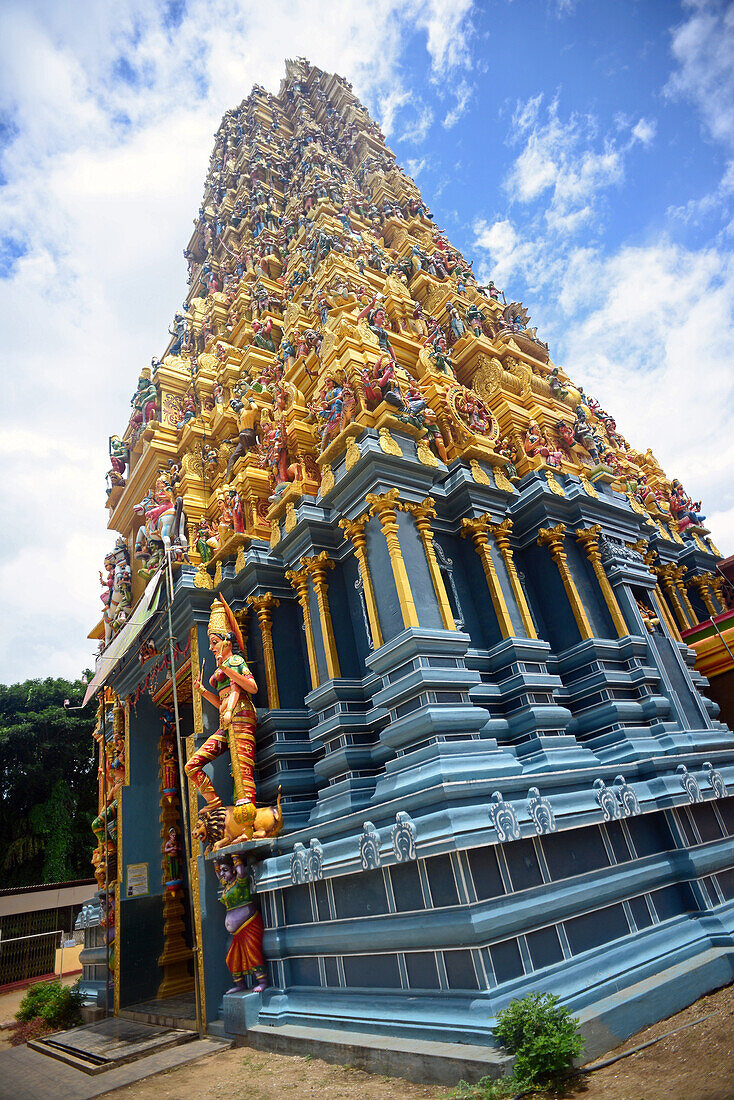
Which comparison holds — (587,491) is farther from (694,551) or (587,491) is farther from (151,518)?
(151,518)

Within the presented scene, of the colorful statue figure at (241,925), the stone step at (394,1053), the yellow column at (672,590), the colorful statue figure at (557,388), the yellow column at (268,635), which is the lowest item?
the stone step at (394,1053)

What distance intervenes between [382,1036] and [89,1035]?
22.0 ft

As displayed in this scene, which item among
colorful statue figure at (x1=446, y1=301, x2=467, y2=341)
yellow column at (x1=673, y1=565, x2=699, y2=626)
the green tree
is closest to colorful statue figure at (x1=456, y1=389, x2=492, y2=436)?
Result: colorful statue figure at (x1=446, y1=301, x2=467, y2=341)

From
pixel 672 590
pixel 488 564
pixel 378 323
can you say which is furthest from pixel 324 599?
pixel 672 590

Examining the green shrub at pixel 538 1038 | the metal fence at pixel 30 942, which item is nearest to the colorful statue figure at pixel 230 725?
the green shrub at pixel 538 1038

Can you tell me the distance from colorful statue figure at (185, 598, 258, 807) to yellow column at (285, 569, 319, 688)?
0.87 m

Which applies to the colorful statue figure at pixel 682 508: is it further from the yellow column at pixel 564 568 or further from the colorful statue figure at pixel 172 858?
the colorful statue figure at pixel 172 858

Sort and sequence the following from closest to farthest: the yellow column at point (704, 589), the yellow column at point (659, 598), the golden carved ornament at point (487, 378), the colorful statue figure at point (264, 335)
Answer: the yellow column at point (659, 598) → the golden carved ornament at point (487, 378) → the colorful statue figure at point (264, 335) → the yellow column at point (704, 589)

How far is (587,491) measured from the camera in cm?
1124

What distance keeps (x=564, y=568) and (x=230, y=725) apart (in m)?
5.71

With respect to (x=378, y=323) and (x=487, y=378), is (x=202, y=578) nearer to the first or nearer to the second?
(x=378, y=323)

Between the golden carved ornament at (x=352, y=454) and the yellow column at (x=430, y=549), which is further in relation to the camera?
the golden carved ornament at (x=352, y=454)

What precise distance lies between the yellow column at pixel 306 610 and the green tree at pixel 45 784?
2495 cm

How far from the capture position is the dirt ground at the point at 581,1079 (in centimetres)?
406
